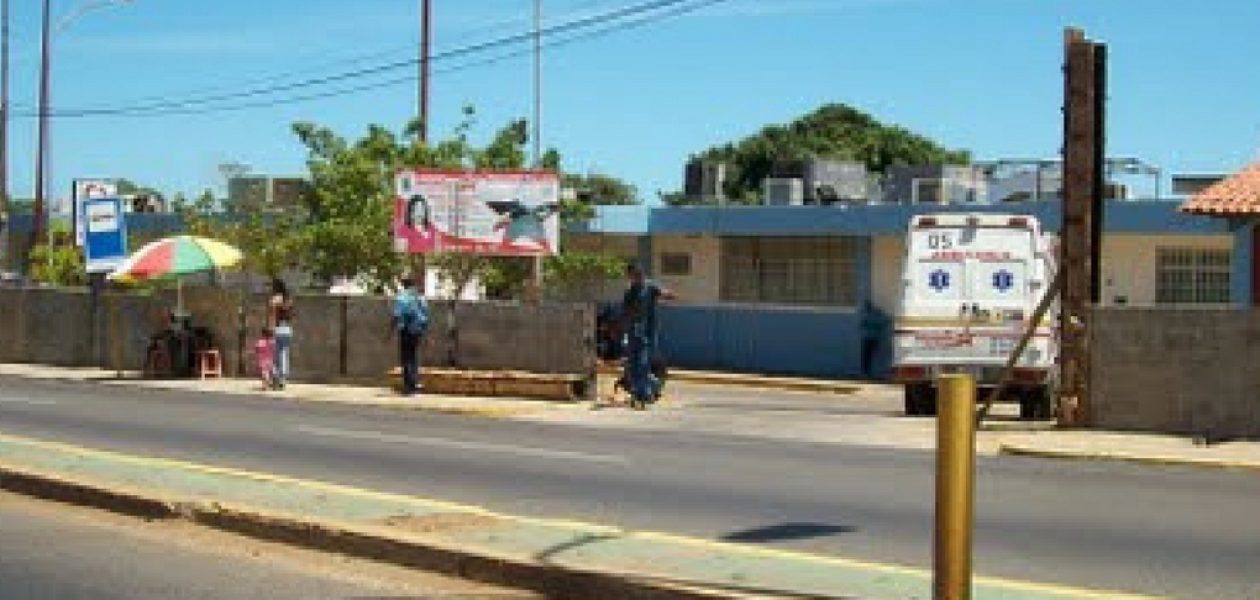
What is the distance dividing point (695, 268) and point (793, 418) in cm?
1787

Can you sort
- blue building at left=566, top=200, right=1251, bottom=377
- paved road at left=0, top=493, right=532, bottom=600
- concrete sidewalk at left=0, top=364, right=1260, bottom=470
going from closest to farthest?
paved road at left=0, top=493, right=532, bottom=600
concrete sidewalk at left=0, top=364, right=1260, bottom=470
blue building at left=566, top=200, right=1251, bottom=377

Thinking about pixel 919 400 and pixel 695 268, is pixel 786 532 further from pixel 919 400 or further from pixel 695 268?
pixel 695 268

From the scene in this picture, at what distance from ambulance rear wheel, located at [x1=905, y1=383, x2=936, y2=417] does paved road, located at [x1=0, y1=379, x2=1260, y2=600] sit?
4.65 metres

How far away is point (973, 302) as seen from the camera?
22.7 metres

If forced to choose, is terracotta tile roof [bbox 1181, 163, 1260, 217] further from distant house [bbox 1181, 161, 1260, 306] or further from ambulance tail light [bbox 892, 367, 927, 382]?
ambulance tail light [bbox 892, 367, 927, 382]

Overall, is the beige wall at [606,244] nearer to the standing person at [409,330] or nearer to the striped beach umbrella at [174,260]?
the striped beach umbrella at [174,260]

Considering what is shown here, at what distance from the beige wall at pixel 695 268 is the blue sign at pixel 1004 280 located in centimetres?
1696

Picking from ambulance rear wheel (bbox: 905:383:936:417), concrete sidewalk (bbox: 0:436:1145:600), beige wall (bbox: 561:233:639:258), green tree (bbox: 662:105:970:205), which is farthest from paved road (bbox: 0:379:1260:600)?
green tree (bbox: 662:105:970:205)

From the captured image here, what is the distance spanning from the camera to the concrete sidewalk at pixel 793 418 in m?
17.0

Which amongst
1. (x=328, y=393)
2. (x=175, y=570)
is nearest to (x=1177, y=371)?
(x=175, y=570)

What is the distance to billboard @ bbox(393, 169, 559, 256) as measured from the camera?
1085 inches

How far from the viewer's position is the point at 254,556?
10.1m

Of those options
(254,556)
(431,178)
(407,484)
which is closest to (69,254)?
(431,178)

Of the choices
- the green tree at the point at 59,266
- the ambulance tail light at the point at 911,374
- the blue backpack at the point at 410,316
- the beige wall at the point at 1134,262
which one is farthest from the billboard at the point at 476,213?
the green tree at the point at 59,266
